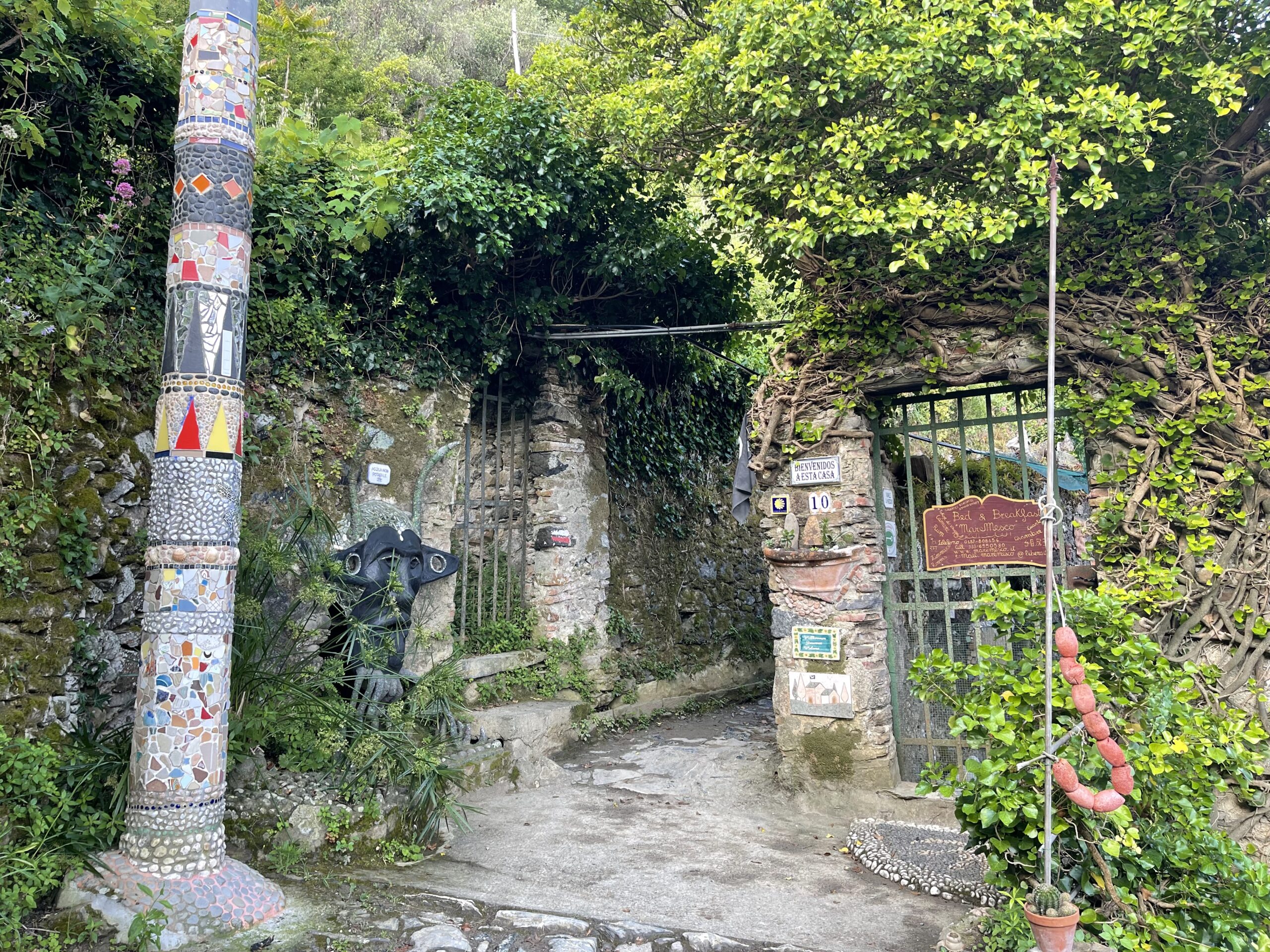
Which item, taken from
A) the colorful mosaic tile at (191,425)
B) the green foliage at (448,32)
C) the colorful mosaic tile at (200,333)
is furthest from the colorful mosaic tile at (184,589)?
the green foliage at (448,32)

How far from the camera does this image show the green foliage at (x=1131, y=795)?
2.66m

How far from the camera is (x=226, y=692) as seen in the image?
312 cm

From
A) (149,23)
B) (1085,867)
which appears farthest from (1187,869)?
(149,23)

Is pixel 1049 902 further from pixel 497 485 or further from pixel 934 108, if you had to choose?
pixel 497 485

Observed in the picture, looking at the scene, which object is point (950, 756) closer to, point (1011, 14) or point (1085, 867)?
point (1085, 867)

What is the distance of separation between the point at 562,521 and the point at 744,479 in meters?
1.83

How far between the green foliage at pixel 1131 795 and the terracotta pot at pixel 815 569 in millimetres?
1956

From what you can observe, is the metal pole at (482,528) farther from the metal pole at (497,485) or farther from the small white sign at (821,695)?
the small white sign at (821,695)

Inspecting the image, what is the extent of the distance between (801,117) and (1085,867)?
149 inches

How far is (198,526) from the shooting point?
308 centimetres

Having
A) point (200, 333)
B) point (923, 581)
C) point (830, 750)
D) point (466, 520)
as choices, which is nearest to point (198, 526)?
point (200, 333)

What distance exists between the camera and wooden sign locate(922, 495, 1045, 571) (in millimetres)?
4578

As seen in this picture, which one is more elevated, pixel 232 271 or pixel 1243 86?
pixel 1243 86

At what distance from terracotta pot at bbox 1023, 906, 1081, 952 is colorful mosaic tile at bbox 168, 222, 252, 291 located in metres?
3.41
